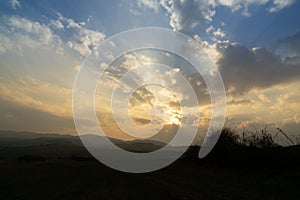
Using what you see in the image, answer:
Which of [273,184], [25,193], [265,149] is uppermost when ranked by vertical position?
[265,149]

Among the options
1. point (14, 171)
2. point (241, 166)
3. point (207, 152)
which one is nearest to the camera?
point (14, 171)

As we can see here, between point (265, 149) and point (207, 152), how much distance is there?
3674mm

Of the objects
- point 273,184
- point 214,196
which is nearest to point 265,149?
point 273,184

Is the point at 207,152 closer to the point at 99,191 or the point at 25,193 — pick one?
the point at 99,191

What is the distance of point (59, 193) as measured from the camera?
7902 mm

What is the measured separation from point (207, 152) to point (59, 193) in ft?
40.6

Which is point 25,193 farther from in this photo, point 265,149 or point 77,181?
point 265,149

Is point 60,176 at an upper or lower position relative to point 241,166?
lower

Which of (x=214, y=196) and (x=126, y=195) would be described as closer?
(x=126, y=195)

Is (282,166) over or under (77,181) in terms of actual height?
over

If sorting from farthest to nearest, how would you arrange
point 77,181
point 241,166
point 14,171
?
1. point 241,166
2. point 14,171
3. point 77,181

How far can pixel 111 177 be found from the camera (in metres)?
10.9

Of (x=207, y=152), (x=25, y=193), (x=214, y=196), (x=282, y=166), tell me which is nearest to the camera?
(x=25, y=193)

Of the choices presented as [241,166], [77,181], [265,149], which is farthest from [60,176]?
[265,149]
